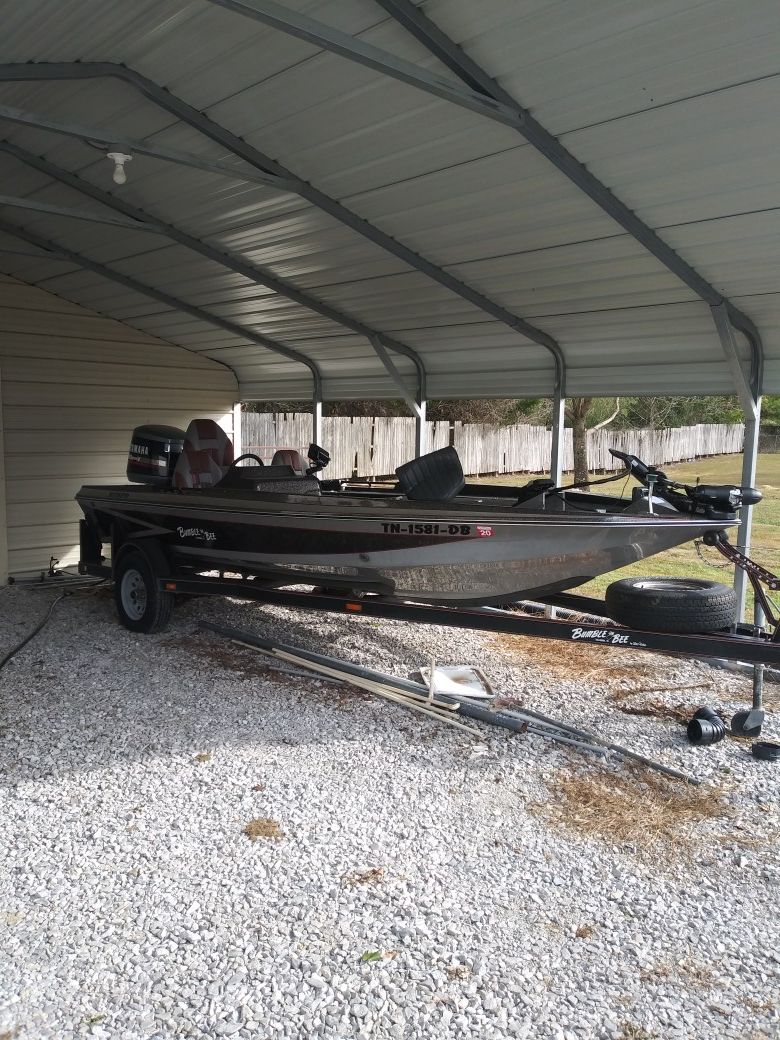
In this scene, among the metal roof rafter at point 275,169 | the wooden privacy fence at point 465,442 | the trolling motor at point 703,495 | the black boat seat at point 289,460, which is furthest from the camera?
the wooden privacy fence at point 465,442

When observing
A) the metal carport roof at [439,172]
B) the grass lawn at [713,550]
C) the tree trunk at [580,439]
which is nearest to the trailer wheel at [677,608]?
the grass lawn at [713,550]

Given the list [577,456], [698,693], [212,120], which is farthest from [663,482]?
[577,456]

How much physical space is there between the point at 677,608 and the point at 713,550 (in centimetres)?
732

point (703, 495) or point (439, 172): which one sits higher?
point (439, 172)

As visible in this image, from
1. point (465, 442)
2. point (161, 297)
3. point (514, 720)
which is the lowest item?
point (514, 720)

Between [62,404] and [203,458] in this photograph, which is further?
[62,404]

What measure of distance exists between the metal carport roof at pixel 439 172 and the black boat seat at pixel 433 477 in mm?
1575

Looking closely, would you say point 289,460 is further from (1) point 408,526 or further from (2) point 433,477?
(1) point 408,526

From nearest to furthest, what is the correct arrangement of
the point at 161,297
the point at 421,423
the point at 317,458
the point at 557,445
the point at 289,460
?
1. the point at 289,460
2. the point at 557,445
3. the point at 317,458
4. the point at 421,423
5. the point at 161,297

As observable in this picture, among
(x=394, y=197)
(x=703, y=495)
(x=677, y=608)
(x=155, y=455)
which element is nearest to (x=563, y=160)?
(x=394, y=197)

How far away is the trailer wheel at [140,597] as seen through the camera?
5.81m

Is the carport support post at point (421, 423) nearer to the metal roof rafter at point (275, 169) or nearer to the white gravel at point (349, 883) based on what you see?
the metal roof rafter at point (275, 169)

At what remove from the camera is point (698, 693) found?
4.64 meters

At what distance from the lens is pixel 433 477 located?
500 centimetres
